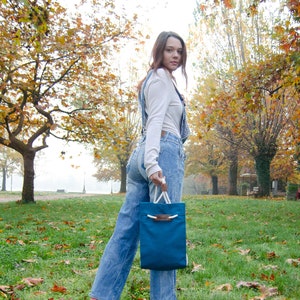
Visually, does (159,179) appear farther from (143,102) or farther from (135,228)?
A: (143,102)

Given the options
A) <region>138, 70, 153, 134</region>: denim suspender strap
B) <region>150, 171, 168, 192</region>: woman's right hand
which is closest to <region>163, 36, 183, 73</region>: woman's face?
<region>138, 70, 153, 134</region>: denim suspender strap

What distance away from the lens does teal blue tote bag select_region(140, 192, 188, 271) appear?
2527 millimetres

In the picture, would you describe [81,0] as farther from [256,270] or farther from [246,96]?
[256,270]

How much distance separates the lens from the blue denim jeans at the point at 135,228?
267cm

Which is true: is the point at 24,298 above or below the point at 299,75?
below

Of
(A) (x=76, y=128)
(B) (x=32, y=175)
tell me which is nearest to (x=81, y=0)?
(A) (x=76, y=128)

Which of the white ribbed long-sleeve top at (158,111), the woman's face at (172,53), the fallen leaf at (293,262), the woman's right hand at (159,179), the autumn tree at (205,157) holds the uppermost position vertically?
the autumn tree at (205,157)

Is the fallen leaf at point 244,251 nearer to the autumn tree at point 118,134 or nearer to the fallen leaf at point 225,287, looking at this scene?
the fallen leaf at point 225,287

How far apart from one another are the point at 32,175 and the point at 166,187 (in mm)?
14372

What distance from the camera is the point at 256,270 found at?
14.8 feet

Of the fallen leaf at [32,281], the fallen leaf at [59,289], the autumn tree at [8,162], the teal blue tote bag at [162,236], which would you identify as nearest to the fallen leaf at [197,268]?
the fallen leaf at [59,289]

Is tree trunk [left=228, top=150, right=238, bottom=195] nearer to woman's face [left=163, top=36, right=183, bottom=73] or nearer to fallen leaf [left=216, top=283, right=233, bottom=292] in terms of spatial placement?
fallen leaf [left=216, top=283, right=233, bottom=292]

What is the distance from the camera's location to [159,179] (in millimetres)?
2551

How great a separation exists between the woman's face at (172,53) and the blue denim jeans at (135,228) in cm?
52
